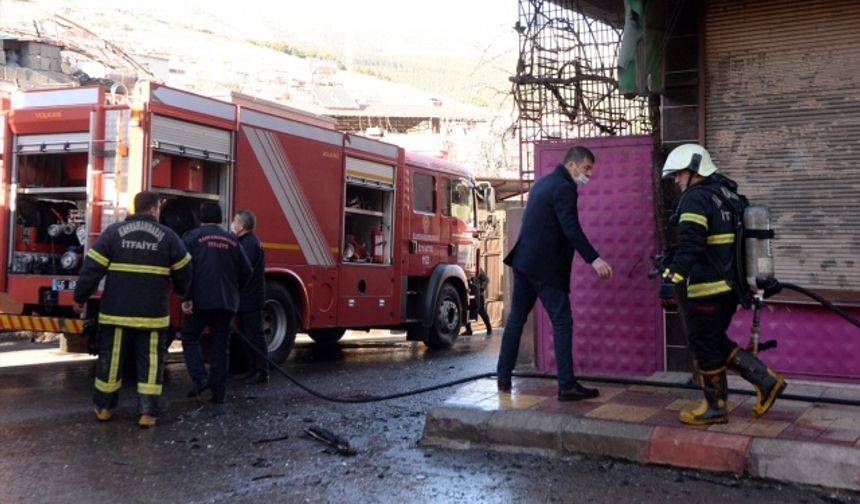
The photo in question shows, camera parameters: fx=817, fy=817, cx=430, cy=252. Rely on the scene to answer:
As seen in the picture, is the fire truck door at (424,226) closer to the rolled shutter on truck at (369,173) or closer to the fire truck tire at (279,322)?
the rolled shutter on truck at (369,173)

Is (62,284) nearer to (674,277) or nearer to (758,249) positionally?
(674,277)

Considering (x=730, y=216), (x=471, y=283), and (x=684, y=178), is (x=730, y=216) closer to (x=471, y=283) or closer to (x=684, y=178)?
(x=684, y=178)

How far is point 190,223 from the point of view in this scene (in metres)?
8.69

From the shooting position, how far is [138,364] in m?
6.10

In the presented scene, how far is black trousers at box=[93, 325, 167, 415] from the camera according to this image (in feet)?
19.7

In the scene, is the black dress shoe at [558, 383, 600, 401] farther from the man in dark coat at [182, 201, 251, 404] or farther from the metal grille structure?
the man in dark coat at [182, 201, 251, 404]

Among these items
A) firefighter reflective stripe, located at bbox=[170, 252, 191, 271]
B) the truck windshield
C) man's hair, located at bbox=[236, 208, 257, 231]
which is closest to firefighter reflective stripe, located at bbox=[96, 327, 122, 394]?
firefighter reflective stripe, located at bbox=[170, 252, 191, 271]

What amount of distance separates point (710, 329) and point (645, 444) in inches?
31.3

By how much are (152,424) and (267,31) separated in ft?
357

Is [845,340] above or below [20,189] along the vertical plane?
below

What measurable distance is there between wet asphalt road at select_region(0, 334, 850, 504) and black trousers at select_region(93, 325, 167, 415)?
209 millimetres

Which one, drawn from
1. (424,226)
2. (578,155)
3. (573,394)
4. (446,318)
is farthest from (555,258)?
(446,318)

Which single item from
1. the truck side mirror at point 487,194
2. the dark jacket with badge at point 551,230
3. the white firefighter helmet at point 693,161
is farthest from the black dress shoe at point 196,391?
the truck side mirror at point 487,194

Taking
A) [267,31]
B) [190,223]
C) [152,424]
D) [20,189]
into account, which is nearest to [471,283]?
[190,223]
